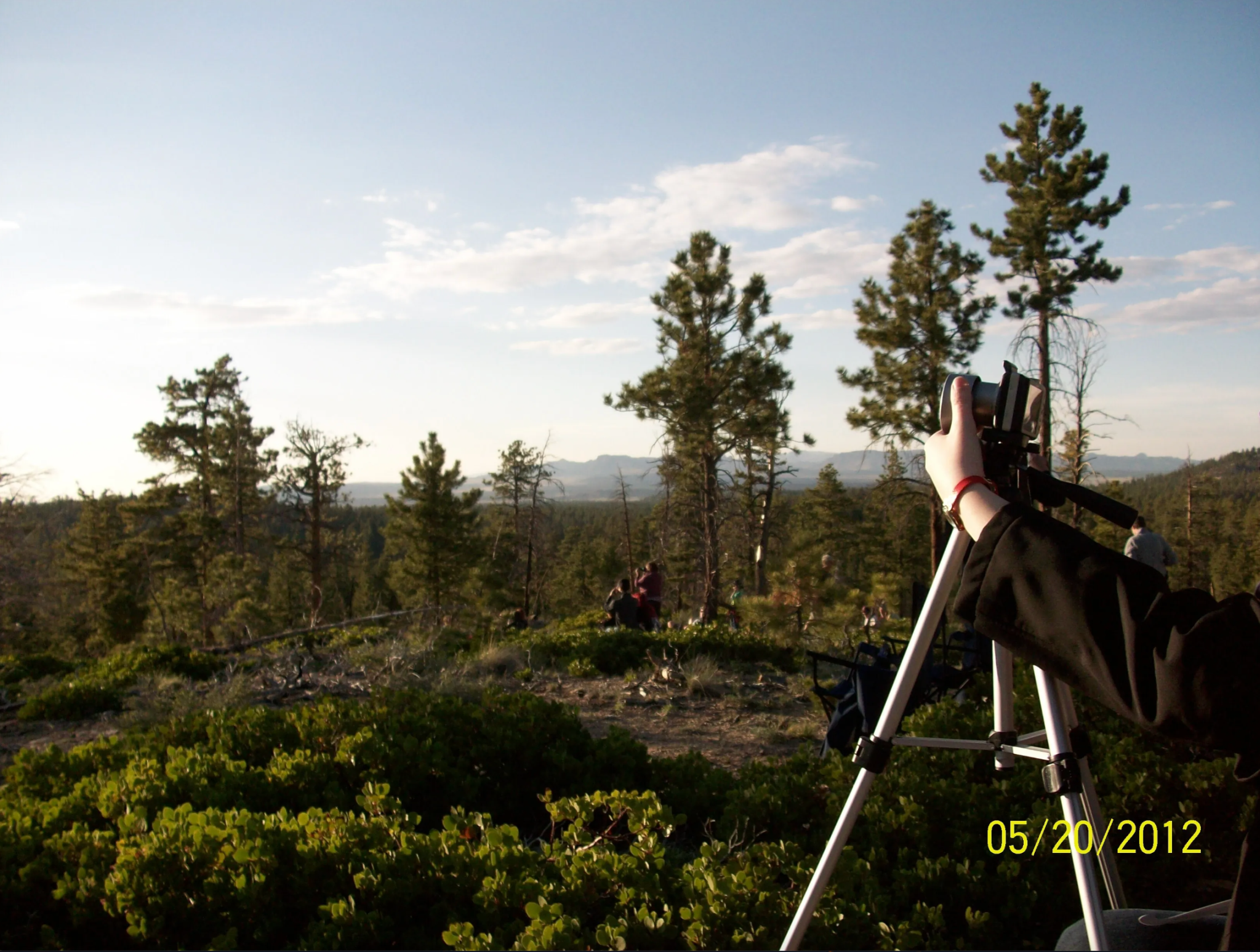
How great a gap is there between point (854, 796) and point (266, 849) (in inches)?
87.2

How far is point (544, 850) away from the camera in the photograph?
9.78ft

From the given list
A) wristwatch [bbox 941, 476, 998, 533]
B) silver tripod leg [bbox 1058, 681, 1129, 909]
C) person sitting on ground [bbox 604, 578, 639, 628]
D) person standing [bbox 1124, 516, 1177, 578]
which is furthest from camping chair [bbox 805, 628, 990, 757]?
person sitting on ground [bbox 604, 578, 639, 628]

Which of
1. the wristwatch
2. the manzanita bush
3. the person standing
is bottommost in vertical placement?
the manzanita bush

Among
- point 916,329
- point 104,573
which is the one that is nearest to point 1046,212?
point 916,329

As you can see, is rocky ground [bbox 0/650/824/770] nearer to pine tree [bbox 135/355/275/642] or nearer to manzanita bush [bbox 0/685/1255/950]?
manzanita bush [bbox 0/685/1255/950]

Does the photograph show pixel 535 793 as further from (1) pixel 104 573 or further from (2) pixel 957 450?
(1) pixel 104 573

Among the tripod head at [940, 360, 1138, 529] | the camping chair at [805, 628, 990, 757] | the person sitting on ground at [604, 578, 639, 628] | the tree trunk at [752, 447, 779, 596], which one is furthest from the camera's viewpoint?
the tree trunk at [752, 447, 779, 596]

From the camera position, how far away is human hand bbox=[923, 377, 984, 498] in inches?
50.5

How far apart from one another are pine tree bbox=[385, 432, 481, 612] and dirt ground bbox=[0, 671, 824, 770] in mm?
22179

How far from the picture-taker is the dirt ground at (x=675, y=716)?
5.94 meters

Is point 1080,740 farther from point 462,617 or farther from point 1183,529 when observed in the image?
point 1183,529

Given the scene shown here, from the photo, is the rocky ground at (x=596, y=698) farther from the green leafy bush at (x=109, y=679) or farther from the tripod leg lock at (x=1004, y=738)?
the tripod leg lock at (x=1004, y=738)

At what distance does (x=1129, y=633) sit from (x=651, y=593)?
12.7m

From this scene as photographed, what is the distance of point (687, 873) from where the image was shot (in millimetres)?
2574
